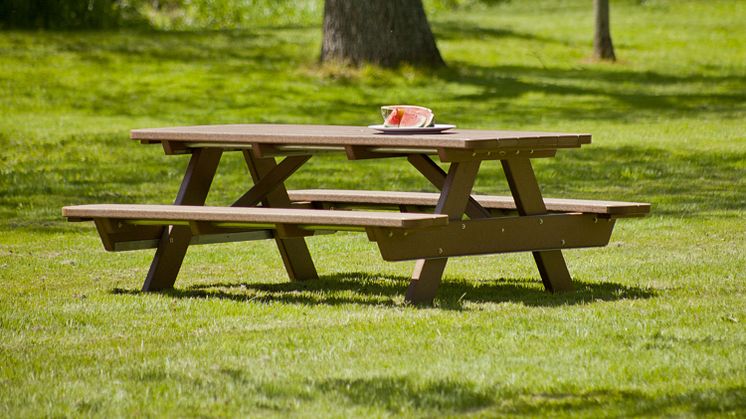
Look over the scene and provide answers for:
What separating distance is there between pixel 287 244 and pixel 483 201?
1.26 meters

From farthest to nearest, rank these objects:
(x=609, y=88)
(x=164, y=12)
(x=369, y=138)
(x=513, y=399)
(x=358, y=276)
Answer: (x=164, y=12) → (x=609, y=88) → (x=358, y=276) → (x=369, y=138) → (x=513, y=399)

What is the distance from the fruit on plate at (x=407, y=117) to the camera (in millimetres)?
8047

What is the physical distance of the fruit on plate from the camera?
26.4 ft

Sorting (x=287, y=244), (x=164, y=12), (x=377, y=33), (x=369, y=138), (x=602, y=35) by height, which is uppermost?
→ (x=369, y=138)

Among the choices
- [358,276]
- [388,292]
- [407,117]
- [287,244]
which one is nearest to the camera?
[407,117]

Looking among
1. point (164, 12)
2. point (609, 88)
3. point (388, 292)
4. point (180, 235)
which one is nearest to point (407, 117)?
point (388, 292)

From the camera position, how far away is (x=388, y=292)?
8219 millimetres

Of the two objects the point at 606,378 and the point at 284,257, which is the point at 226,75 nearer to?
the point at 284,257

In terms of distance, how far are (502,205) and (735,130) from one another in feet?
33.2

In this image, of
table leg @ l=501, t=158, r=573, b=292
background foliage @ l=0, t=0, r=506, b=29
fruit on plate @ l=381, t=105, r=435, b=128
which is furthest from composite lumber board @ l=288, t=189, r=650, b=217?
background foliage @ l=0, t=0, r=506, b=29

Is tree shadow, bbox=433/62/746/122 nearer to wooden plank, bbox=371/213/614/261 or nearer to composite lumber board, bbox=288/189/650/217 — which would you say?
composite lumber board, bbox=288/189/650/217

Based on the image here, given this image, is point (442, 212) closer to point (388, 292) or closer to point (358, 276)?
point (388, 292)

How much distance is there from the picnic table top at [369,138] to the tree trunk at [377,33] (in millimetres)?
13469

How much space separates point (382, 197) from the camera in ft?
29.6
